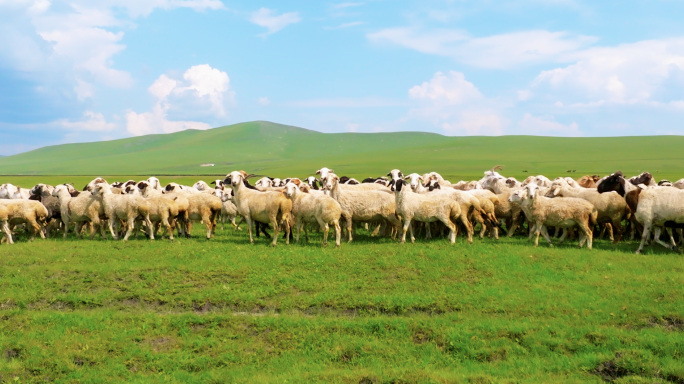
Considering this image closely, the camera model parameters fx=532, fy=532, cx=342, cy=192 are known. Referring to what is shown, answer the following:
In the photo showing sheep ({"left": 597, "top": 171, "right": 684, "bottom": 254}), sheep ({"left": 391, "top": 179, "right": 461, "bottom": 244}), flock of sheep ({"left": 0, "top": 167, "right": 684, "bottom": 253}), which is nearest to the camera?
sheep ({"left": 597, "top": 171, "right": 684, "bottom": 254})

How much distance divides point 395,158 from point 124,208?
4959 inches

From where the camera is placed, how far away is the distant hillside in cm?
10912

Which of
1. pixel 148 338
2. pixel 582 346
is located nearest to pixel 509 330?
pixel 582 346

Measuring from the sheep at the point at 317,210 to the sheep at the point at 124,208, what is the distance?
4.71 m

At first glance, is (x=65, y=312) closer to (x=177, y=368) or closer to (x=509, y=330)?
(x=177, y=368)

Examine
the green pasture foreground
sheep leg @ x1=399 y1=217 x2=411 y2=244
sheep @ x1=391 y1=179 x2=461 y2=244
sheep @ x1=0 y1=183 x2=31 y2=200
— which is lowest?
the green pasture foreground

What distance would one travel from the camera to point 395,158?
141m

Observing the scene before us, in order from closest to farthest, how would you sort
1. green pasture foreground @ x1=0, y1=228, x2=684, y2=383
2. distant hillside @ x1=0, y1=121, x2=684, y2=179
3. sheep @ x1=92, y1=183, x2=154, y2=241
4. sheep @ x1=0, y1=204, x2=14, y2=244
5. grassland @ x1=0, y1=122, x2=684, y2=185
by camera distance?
green pasture foreground @ x1=0, y1=228, x2=684, y2=383 < sheep @ x1=0, y1=204, x2=14, y2=244 < sheep @ x1=92, y1=183, x2=154, y2=241 < grassland @ x1=0, y1=122, x2=684, y2=185 < distant hillside @ x1=0, y1=121, x2=684, y2=179

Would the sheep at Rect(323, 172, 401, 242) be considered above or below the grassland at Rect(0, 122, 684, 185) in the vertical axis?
below

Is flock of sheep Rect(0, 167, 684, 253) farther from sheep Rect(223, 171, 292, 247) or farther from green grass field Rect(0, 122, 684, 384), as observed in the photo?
green grass field Rect(0, 122, 684, 384)

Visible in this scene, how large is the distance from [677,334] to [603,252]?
218 inches

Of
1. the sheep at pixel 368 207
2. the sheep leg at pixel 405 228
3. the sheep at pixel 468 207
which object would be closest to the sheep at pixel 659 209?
the sheep at pixel 468 207

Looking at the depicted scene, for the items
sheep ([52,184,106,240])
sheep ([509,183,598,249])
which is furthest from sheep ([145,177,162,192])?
sheep ([509,183,598,249])

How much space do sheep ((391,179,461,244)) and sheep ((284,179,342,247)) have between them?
1939 millimetres
